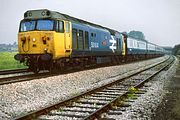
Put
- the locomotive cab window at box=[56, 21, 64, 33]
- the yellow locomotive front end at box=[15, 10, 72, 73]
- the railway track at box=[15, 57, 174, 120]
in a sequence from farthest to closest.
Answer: the locomotive cab window at box=[56, 21, 64, 33]
the yellow locomotive front end at box=[15, 10, 72, 73]
the railway track at box=[15, 57, 174, 120]

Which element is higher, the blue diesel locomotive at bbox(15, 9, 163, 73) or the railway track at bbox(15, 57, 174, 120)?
the blue diesel locomotive at bbox(15, 9, 163, 73)

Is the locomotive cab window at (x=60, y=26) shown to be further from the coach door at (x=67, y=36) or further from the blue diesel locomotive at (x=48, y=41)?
the coach door at (x=67, y=36)

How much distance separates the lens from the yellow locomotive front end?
15.4 metres

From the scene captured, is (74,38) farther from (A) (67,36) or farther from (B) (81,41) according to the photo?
(B) (81,41)

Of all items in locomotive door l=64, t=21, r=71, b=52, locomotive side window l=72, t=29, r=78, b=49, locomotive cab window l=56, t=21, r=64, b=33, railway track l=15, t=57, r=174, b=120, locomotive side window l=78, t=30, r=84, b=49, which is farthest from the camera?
locomotive side window l=78, t=30, r=84, b=49

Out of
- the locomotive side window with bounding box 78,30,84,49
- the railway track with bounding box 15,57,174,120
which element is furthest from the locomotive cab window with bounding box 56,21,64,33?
the railway track with bounding box 15,57,174,120

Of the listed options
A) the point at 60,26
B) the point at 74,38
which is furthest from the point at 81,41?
the point at 60,26

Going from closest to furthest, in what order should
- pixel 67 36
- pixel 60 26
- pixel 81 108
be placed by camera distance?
1. pixel 81 108
2. pixel 60 26
3. pixel 67 36

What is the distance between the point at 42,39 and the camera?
50.8 feet

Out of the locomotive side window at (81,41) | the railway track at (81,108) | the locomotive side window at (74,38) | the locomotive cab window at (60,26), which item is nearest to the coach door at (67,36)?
the locomotive cab window at (60,26)

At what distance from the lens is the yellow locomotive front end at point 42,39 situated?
15375 millimetres

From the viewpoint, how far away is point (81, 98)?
355 inches

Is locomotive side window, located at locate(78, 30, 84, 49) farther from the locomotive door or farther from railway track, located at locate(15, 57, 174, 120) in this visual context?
railway track, located at locate(15, 57, 174, 120)

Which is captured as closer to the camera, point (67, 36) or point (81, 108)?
point (81, 108)
